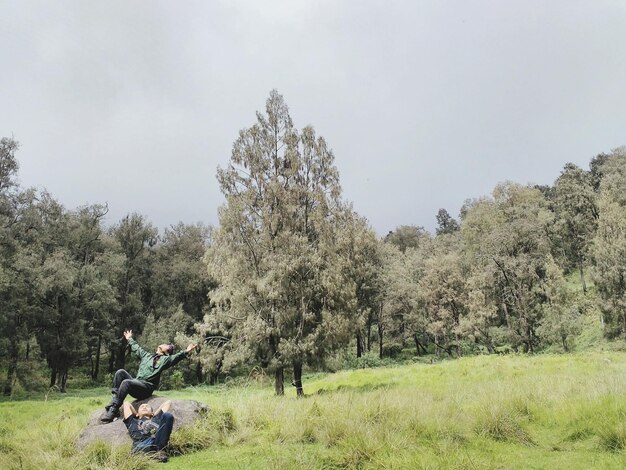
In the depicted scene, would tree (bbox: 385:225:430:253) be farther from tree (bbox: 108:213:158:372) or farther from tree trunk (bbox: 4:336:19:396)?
tree trunk (bbox: 4:336:19:396)

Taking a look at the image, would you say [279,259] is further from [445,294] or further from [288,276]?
[445,294]

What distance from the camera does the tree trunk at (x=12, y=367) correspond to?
3241 cm

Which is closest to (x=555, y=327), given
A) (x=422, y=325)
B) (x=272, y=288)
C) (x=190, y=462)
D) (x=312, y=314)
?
(x=422, y=325)

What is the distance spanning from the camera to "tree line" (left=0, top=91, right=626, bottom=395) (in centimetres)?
1973

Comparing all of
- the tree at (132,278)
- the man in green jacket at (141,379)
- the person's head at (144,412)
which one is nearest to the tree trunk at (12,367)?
the tree at (132,278)

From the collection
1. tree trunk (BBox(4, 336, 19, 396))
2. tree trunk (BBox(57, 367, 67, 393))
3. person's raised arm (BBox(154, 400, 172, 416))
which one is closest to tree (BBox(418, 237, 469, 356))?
tree trunk (BBox(57, 367, 67, 393))

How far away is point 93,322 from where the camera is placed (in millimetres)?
46219

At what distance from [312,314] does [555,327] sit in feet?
77.8

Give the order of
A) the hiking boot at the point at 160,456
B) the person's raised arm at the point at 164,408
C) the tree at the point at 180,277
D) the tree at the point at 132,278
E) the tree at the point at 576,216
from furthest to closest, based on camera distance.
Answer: the tree at the point at 576,216, the tree at the point at 180,277, the tree at the point at 132,278, the person's raised arm at the point at 164,408, the hiking boot at the point at 160,456

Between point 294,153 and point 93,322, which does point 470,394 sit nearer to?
point 294,153

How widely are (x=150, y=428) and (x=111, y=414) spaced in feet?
4.78

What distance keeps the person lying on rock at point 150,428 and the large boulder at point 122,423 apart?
228 mm

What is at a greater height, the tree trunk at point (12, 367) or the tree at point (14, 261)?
the tree at point (14, 261)

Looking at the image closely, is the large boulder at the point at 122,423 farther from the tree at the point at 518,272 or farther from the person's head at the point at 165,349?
the tree at the point at 518,272
